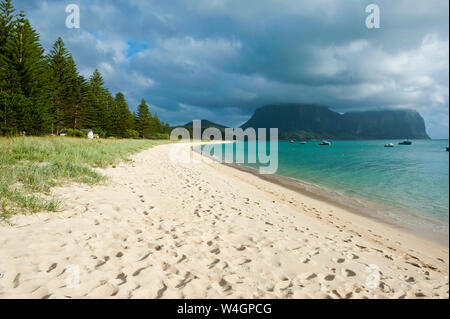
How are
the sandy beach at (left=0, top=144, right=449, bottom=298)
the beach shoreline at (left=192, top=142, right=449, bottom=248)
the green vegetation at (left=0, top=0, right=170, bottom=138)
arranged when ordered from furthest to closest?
the green vegetation at (left=0, top=0, right=170, bottom=138) → the beach shoreline at (left=192, top=142, right=449, bottom=248) → the sandy beach at (left=0, top=144, right=449, bottom=298)

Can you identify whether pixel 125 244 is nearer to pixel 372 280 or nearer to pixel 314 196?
pixel 372 280

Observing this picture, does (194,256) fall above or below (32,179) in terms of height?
below

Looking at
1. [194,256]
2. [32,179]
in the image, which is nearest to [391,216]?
[194,256]

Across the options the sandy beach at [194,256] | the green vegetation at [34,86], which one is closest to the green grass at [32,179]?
Result: the sandy beach at [194,256]

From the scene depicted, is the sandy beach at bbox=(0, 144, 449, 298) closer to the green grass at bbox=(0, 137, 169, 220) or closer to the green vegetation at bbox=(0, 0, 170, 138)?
the green grass at bbox=(0, 137, 169, 220)

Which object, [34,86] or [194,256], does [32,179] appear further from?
[34,86]

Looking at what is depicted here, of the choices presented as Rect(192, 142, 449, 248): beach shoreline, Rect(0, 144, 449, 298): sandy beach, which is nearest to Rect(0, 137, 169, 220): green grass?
Rect(0, 144, 449, 298): sandy beach

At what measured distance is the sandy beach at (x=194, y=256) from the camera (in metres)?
2.63

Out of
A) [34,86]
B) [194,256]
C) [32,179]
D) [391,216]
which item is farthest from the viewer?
[34,86]

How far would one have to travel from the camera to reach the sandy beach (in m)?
2.63

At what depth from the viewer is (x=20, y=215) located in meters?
3.84

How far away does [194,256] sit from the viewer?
3.49 metres

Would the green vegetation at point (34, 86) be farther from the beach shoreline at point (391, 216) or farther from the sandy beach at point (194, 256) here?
the beach shoreline at point (391, 216)

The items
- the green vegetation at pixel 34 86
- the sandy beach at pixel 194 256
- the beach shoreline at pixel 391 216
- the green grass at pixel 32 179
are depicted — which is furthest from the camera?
the green vegetation at pixel 34 86
